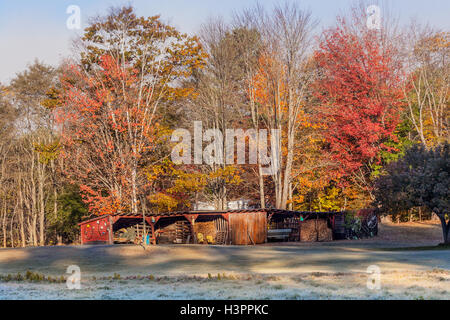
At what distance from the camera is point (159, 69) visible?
41938 mm

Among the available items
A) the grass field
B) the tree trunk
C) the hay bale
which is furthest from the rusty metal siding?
the tree trunk

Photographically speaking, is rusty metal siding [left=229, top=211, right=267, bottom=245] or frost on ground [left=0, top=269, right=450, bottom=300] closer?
frost on ground [left=0, top=269, right=450, bottom=300]

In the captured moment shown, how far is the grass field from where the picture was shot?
13758mm

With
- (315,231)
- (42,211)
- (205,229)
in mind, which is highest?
(42,211)

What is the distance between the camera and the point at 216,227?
38.0 meters

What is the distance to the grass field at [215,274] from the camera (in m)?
13.8

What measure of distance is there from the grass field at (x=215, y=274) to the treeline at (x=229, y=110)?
13.6m

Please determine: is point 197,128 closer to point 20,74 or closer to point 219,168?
point 219,168

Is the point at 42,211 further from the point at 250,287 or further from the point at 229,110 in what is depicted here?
the point at 250,287

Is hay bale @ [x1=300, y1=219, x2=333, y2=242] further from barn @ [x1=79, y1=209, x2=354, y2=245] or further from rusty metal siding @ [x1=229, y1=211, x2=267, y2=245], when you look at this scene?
rusty metal siding @ [x1=229, y1=211, x2=267, y2=245]

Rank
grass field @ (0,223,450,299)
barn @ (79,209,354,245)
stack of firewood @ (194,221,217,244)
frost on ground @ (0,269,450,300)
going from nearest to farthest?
frost on ground @ (0,269,450,300), grass field @ (0,223,450,299), barn @ (79,209,354,245), stack of firewood @ (194,221,217,244)

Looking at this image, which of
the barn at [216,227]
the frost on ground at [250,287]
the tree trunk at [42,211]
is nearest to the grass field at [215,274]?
the frost on ground at [250,287]

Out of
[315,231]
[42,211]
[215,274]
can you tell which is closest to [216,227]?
[315,231]

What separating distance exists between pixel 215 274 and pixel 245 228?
17835 mm
